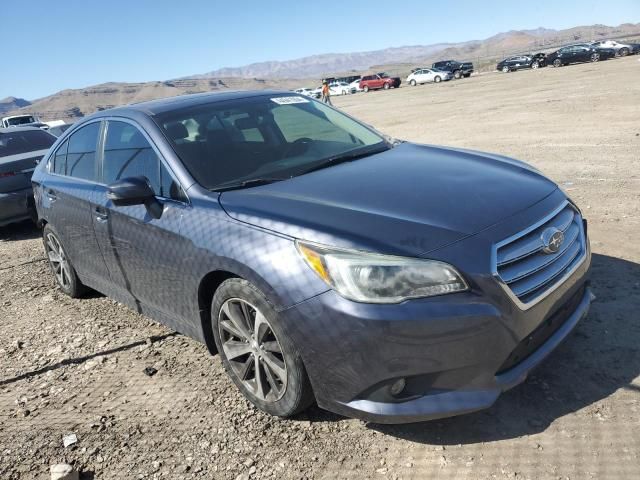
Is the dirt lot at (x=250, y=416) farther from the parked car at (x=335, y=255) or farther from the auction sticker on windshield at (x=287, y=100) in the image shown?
the auction sticker on windshield at (x=287, y=100)

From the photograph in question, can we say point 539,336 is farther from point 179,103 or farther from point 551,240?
point 179,103

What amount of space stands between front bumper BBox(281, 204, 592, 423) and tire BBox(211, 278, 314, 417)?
0.14 meters

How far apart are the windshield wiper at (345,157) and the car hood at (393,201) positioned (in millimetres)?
83

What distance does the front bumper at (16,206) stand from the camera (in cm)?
768

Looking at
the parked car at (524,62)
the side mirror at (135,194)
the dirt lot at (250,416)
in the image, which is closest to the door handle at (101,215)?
the side mirror at (135,194)

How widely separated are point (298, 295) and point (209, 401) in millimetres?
1206

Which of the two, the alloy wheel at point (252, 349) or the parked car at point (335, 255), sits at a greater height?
the parked car at point (335, 255)

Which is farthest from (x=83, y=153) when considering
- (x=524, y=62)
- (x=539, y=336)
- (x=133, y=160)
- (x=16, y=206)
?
(x=524, y=62)

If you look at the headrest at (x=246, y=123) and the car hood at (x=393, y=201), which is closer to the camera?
the car hood at (x=393, y=201)

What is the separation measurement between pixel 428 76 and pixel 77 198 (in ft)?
162

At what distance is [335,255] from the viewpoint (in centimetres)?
251

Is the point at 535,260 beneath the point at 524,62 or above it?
above

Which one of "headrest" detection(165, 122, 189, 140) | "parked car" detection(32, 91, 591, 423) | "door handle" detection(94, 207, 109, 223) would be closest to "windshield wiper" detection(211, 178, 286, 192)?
"parked car" detection(32, 91, 591, 423)

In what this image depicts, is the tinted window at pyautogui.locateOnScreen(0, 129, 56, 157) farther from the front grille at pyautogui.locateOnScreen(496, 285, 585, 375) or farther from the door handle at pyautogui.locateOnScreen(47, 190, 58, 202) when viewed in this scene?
the front grille at pyautogui.locateOnScreen(496, 285, 585, 375)
